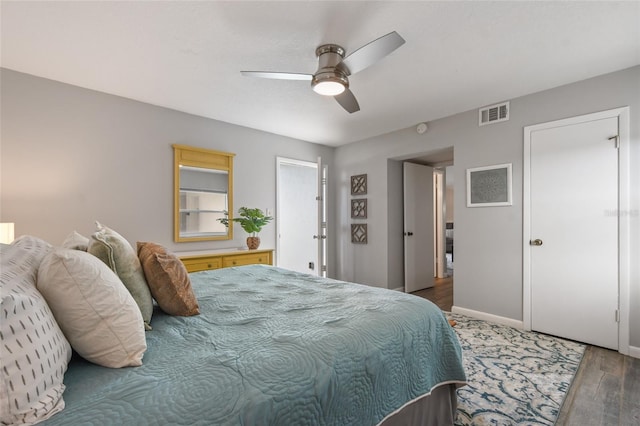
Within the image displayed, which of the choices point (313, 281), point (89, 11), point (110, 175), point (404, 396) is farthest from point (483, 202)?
point (110, 175)

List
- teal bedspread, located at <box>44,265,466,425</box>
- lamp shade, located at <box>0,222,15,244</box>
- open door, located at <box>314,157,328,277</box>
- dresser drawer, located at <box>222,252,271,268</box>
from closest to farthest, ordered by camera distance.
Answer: teal bedspread, located at <box>44,265,466,425</box> < lamp shade, located at <box>0,222,15,244</box> < dresser drawer, located at <box>222,252,271,268</box> < open door, located at <box>314,157,328,277</box>

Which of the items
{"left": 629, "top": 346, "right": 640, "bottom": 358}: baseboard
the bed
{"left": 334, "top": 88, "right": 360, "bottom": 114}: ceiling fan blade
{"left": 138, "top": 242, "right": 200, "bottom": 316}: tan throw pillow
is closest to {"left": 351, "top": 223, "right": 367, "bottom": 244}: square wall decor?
{"left": 334, "top": 88, "right": 360, "bottom": 114}: ceiling fan blade

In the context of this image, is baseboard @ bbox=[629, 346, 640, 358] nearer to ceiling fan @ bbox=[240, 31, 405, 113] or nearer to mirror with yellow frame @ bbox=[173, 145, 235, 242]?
ceiling fan @ bbox=[240, 31, 405, 113]

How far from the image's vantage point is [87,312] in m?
0.88

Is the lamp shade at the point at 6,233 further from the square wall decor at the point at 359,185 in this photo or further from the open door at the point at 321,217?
the square wall decor at the point at 359,185

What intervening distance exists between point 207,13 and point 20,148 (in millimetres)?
2173

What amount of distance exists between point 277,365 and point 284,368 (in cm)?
2

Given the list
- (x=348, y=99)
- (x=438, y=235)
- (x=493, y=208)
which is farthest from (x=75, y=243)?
(x=438, y=235)

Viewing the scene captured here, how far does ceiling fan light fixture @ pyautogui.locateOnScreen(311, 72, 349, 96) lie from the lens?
2.06 meters

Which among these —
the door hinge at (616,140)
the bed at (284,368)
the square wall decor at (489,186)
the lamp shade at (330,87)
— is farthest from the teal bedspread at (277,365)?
the door hinge at (616,140)

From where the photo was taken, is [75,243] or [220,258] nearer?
[75,243]

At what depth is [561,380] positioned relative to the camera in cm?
205

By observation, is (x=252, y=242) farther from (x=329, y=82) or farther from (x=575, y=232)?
(x=575, y=232)

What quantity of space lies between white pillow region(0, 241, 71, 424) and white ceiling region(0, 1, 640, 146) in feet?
5.90
